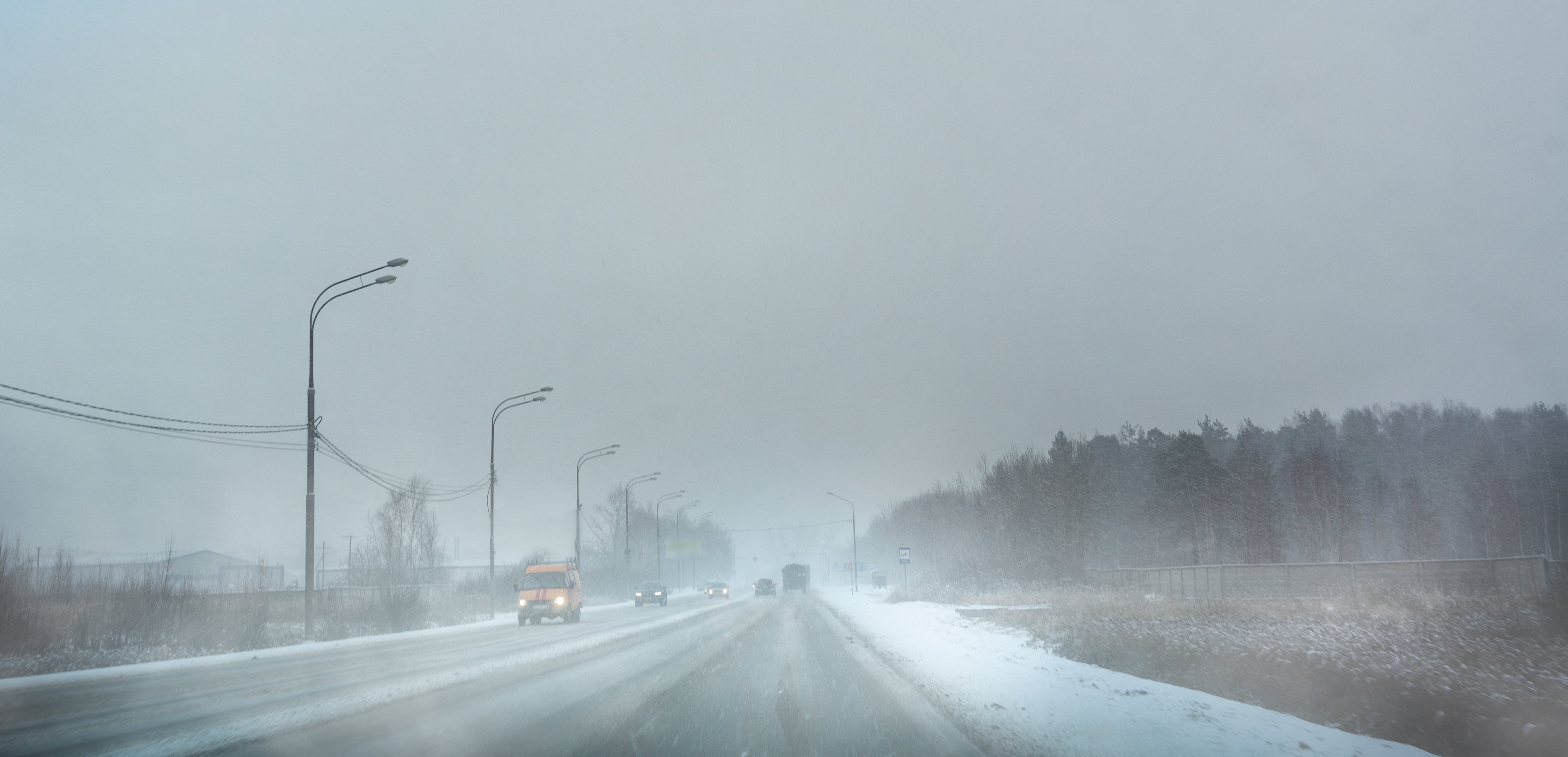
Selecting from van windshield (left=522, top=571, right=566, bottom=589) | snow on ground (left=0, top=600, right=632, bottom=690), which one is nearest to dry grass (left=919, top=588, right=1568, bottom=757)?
snow on ground (left=0, top=600, right=632, bottom=690)

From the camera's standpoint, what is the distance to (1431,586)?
113 feet

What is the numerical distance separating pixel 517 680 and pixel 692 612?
112ft

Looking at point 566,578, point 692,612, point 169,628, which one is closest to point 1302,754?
point 169,628

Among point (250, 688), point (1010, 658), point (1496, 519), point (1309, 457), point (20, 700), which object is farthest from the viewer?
point (1309, 457)

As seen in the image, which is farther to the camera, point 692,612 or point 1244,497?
point 1244,497

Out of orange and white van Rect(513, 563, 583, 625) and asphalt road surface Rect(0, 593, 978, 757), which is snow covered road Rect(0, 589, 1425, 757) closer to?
asphalt road surface Rect(0, 593, 978, 757)

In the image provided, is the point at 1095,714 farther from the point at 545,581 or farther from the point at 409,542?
the point at 409,542

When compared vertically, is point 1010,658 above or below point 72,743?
below

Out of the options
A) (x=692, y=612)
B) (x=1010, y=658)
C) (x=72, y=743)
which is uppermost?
(x=72, y=743)

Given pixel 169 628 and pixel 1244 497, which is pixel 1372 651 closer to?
pixel 169 628

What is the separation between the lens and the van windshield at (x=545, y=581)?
39.3m

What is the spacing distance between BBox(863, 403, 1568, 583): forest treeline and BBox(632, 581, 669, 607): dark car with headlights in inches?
878

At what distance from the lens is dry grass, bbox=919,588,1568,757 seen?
9703 millimetres

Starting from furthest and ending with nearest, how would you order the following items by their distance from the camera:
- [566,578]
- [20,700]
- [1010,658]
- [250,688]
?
[566,578], [1010,658], [250,688], [20,700]
